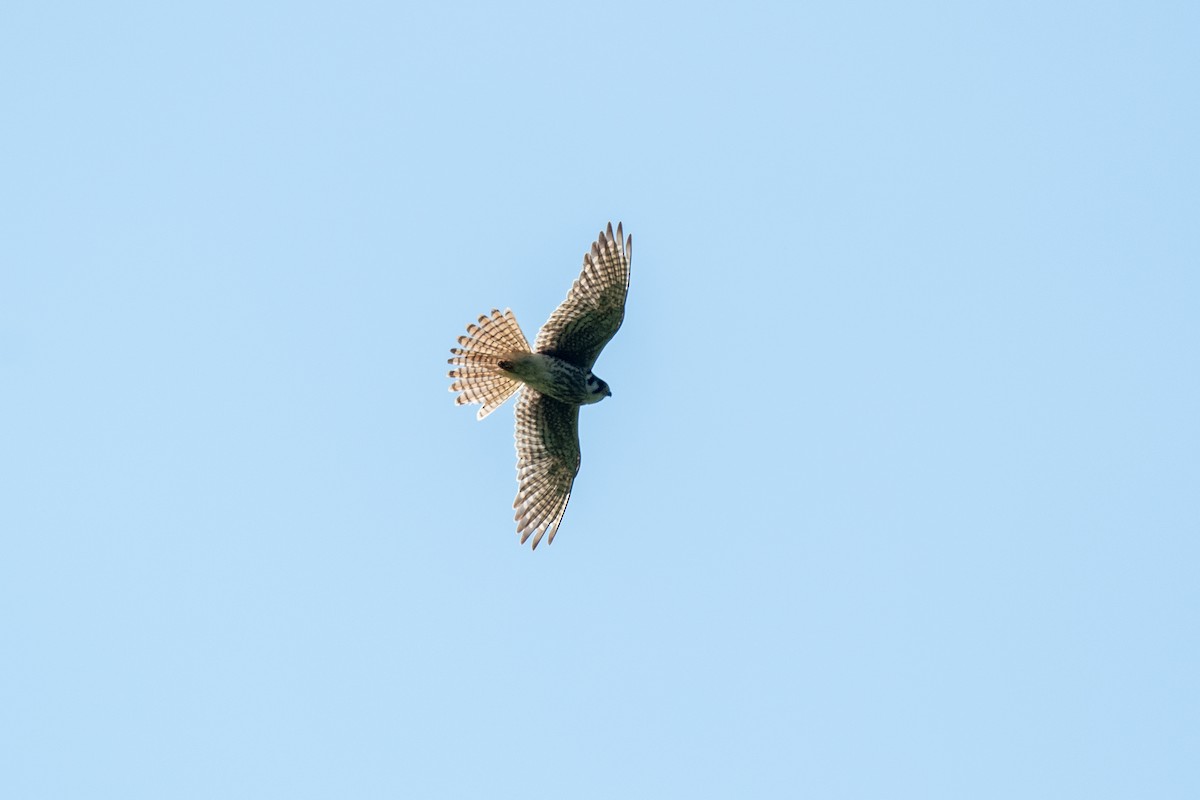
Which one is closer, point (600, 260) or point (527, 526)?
point (600, 260)

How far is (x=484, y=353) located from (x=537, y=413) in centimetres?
110

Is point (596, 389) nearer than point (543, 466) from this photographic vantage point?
Yes

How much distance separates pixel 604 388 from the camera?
2083cm

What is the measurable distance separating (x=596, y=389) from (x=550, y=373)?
0.54 m

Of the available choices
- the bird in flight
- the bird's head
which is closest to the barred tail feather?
the bird in flight

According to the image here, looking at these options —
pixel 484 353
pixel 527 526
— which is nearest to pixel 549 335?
pixel 484 353

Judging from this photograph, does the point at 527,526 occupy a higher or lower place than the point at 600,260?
lower

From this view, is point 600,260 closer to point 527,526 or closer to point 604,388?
point 604,388

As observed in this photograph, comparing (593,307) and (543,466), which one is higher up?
(593,307)

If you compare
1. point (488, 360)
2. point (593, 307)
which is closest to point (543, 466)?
point (488, 360)

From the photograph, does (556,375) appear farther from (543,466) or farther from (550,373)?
(543,466)

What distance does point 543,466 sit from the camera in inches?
863

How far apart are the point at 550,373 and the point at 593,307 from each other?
0.92m

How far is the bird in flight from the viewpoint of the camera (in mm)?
20172
